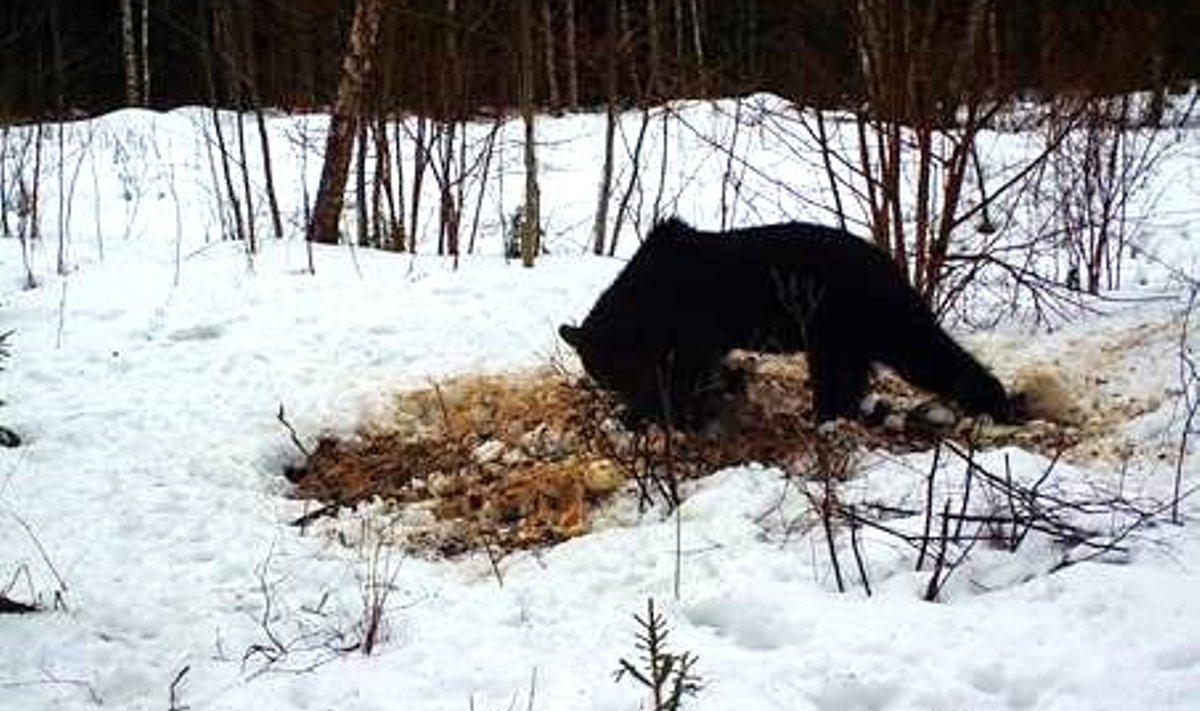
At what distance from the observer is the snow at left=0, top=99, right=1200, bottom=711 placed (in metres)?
3.59

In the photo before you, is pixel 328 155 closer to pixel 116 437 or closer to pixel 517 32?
pixel 517 32

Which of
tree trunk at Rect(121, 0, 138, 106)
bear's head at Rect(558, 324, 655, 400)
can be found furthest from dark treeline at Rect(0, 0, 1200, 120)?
tree trunk at Rect(121, 0, 138, 106)

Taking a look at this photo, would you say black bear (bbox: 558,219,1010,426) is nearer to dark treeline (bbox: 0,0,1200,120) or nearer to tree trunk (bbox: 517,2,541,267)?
dark treeline (bbox: 0,0,1200,120)

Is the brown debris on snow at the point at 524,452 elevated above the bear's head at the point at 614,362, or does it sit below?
below

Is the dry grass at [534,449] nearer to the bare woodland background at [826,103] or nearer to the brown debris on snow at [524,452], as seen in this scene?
the brown debris on snow at [524,452]

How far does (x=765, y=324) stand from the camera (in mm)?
6336

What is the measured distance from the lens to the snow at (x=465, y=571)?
359 centimetres

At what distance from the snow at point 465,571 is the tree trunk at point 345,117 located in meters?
3.39

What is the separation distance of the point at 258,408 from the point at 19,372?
63.4 inches

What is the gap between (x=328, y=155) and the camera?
11.5 meters

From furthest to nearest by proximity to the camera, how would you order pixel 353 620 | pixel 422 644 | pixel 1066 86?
pixel 1066 86
pixel 353 620
pixel 422 644

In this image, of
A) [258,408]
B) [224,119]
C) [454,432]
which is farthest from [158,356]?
[224,119]

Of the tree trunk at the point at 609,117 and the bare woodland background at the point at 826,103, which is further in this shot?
the tree trunk at the point at 609,117

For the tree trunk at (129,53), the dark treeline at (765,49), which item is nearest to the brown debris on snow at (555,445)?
the dark treeline at (765,49)
